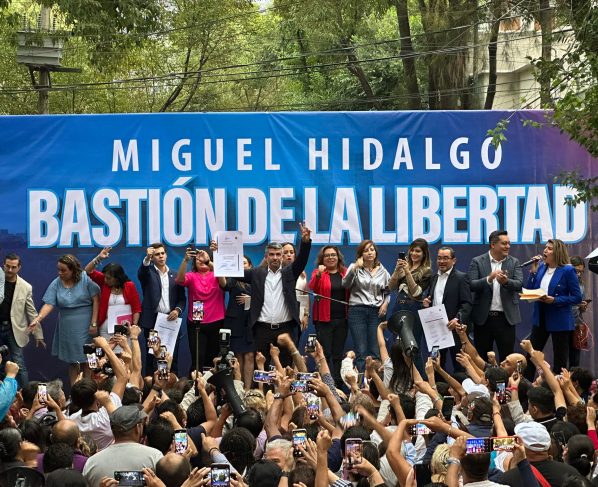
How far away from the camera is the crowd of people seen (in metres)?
6.27

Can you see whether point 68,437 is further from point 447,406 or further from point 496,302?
point 496,302

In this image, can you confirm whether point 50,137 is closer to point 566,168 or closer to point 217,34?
point 566,168

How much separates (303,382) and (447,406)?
4.01 feet

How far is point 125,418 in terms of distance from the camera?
659 centimetres

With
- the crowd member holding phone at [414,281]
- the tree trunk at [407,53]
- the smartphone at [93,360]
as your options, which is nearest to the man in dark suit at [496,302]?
the crowd member holding phone at [414,281]

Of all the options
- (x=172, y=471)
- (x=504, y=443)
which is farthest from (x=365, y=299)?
(x=504, y=443)

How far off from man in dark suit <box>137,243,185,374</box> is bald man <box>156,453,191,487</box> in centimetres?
670

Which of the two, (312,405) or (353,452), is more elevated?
(312,405)

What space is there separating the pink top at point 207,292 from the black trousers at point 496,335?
2.70 metres

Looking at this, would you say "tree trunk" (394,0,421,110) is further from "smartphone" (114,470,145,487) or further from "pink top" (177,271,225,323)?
"smartphone" (114,470,145,487)

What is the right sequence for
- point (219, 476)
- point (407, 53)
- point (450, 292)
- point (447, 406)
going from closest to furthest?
1. point (219, 476)
2. point (447, 406)
3. point (450, 292)
4. point (407, 53)

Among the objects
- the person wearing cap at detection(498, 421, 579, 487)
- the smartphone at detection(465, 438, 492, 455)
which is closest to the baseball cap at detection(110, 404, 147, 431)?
the smartphone at detection(465, 438, 492, 455)

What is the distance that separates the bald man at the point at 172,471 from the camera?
602cm

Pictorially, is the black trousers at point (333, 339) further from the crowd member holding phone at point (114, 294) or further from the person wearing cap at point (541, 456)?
the person wearing cap at point (541, 456)
